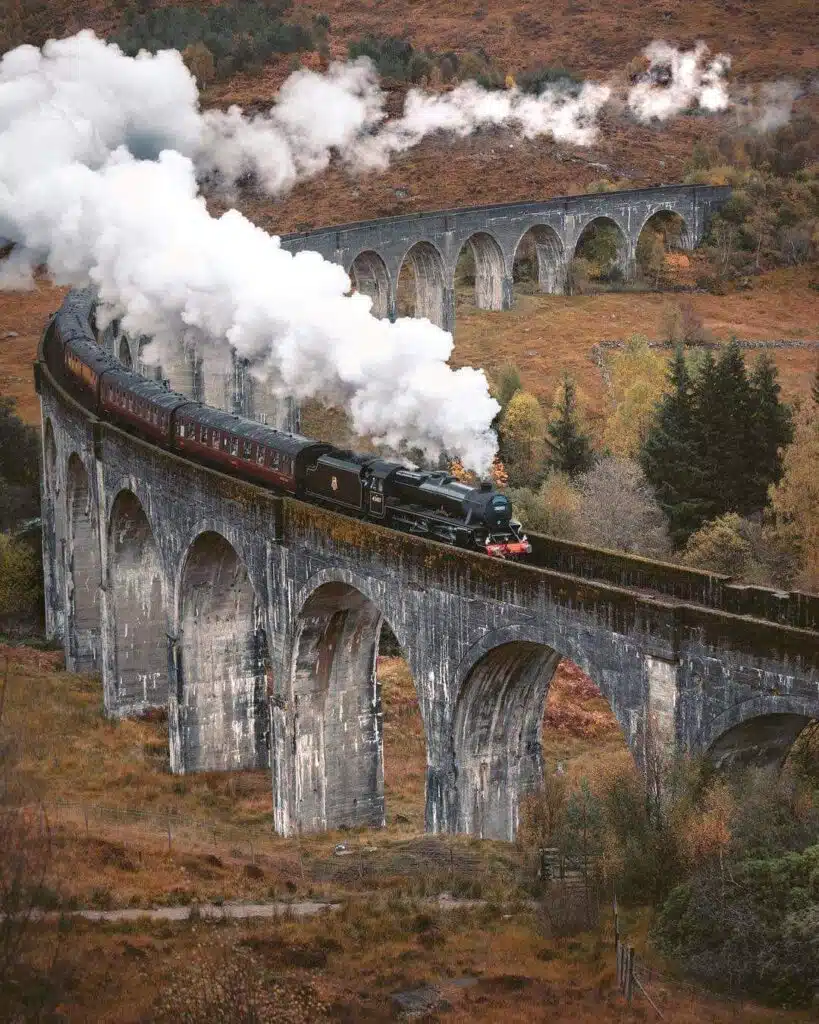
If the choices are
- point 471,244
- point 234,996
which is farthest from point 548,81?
point 234,996

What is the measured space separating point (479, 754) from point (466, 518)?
4.93m

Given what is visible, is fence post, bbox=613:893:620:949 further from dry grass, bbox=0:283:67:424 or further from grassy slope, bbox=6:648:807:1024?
dry grass, bbox=0:283:67:424

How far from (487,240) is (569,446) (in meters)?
42.0

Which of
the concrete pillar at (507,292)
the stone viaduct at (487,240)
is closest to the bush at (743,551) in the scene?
the stone viaduct at (487,240)

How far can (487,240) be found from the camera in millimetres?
97562

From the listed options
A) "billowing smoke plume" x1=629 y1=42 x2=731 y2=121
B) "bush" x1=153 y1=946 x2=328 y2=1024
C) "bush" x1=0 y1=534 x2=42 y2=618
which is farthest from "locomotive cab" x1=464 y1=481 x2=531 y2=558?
"billowing smoke plume" x1=629 y1=42 x2=731 y2=121

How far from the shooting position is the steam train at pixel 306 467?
3127 cm

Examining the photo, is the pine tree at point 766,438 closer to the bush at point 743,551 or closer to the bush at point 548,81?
the bush at point 743,551

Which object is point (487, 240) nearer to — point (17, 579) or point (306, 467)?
point (17, 579)

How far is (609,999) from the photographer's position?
23.5 meters

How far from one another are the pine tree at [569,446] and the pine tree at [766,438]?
789cm

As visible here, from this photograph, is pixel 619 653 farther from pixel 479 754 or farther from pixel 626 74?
pixel 626 74

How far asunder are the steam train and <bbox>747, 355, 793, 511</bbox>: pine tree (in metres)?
18.0

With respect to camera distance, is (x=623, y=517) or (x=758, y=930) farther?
(x=623, y=517)
